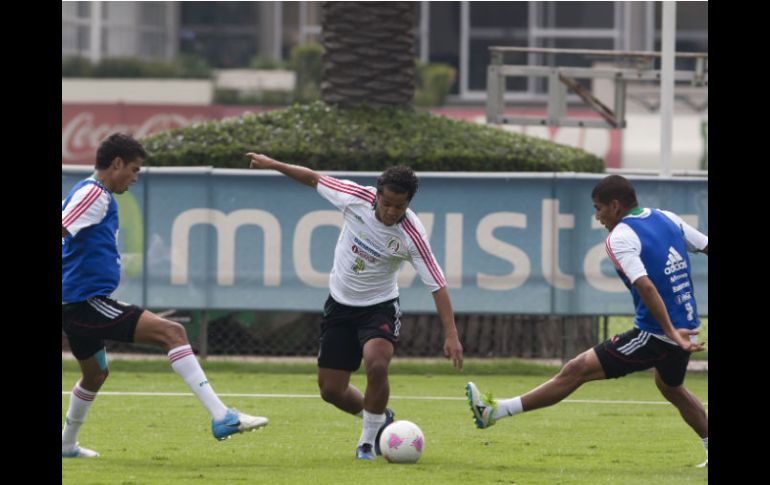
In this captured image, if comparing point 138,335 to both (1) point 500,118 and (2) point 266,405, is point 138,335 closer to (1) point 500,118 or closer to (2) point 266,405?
(2) point 266,405

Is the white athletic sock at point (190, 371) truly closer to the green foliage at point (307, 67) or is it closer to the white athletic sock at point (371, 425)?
the white athletic sock at point (371, 425)

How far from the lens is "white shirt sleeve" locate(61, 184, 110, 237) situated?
8545 mm

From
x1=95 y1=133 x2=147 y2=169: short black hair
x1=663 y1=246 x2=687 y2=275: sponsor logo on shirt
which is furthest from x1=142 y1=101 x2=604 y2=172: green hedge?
x1=663 y1=246 x2=687 y2=275: sponsor logo on shirt

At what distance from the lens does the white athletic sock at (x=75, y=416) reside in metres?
8.95

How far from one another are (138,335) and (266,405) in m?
3.45

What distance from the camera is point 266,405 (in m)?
12.0

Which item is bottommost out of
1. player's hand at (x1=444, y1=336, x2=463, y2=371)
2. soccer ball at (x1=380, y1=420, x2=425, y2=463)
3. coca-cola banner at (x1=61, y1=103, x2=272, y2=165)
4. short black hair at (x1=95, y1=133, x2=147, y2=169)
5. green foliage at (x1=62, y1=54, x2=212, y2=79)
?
soccer ball at (x1=380, y1=420, x2=425, y2=463)

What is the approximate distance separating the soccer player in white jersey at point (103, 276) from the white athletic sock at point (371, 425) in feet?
2.22

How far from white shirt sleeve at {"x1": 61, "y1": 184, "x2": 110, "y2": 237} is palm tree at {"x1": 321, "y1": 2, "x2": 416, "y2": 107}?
7.86 metres

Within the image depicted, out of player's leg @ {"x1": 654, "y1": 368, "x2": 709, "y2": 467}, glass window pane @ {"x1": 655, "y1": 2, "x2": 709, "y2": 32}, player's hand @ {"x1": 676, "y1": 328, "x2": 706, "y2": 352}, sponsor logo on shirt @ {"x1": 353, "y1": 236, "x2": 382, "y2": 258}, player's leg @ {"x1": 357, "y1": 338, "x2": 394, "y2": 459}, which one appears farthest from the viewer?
glass window pane @ {"x1": 655, "y1": 2, "x2": 709, "y2": 32}

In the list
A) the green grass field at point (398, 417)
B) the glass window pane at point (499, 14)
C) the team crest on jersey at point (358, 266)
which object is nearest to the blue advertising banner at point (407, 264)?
the green grass field at point (398, 417)

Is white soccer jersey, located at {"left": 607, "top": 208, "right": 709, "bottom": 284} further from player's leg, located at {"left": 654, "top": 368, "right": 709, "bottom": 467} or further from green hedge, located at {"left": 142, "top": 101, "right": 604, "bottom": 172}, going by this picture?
green hedge, located at {"left": 142, "top": 101, "right": 604, "bottom": 172}

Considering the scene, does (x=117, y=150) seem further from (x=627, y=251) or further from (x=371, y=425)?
(x=627, y=251)
